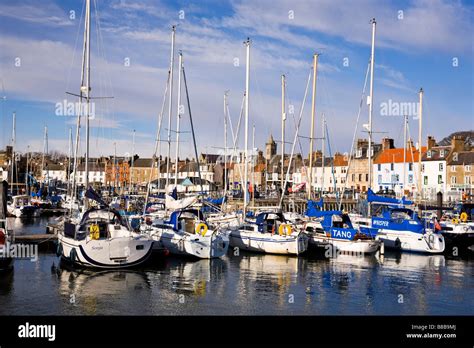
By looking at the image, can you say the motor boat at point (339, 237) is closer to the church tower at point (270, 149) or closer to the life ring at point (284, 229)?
the life ring at point (284, 229)

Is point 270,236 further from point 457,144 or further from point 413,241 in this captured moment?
point 457,144

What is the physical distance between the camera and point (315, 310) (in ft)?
67.7

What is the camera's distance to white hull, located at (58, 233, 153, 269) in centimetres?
2700

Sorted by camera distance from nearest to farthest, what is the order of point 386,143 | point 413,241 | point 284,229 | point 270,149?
1. point 284,229
2. point 413,241
3. point 386,143
4. point 270,149

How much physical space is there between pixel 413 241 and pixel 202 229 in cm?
1604

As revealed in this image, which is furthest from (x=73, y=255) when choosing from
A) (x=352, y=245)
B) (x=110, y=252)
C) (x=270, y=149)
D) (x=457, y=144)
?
(x=270, y=149)

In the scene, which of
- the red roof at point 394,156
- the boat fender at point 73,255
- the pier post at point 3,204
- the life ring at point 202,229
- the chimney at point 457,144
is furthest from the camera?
the red roof at point 394,156

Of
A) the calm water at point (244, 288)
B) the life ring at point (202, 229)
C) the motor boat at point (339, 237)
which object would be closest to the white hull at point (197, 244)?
the life ring at point (202, 229)

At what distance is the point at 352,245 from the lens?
3516 centimetres

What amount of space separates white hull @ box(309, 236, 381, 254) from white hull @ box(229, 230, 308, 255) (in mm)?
2223

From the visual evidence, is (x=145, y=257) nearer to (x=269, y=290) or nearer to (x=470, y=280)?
(x=269, y=290)

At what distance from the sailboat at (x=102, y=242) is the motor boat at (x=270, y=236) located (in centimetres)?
928

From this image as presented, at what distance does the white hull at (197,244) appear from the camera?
3183cm
